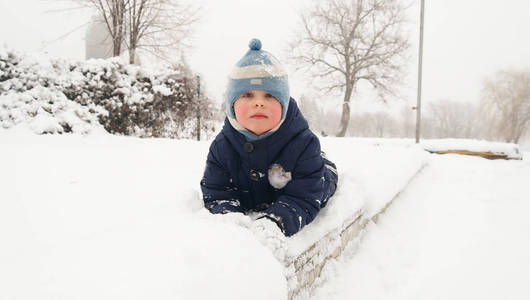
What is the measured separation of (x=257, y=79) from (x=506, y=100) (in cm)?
2959

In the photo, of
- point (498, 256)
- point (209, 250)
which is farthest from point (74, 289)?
point (498, 256)

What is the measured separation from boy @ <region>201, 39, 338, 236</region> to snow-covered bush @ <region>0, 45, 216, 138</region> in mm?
4520

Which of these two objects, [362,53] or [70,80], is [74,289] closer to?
[70,80]

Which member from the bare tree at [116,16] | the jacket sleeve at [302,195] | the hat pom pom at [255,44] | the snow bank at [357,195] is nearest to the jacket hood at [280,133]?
the jacket sleeve at [302,195]

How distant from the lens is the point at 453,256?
1.85 m

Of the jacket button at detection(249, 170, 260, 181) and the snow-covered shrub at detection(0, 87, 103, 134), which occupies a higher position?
the snow-covered shrub at detection(0, 87, 103, 134)

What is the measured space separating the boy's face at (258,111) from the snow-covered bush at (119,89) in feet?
15.4

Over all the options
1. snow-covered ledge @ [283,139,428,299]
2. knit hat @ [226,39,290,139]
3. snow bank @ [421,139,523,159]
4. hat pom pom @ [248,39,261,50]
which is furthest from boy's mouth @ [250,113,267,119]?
snow bank @ [421,139,523,159]

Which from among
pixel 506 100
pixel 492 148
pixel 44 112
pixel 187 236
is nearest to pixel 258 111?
pixel 187 236

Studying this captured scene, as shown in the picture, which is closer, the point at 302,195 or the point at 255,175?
the point at 302,195

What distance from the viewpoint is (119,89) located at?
5.36 meters

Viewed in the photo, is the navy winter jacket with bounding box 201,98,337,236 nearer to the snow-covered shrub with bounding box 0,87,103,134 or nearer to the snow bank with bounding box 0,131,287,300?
the snow bank with bounding box 0,131,287,300

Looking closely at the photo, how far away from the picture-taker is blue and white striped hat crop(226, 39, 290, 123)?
1.37 metres

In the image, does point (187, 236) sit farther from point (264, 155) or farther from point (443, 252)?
point (443, 252)
